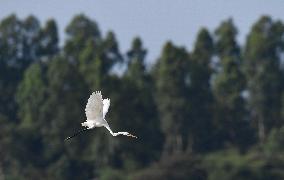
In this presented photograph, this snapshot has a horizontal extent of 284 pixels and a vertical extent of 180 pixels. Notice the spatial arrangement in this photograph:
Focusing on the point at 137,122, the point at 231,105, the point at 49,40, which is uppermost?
the point at 49,40

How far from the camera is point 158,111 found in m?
87.3

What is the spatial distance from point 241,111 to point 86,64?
30.1 feet

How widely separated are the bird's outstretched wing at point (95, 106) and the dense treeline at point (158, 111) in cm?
4019

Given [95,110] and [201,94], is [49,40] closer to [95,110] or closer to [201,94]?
Result: [201,94]

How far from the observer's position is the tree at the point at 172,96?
85.1 m

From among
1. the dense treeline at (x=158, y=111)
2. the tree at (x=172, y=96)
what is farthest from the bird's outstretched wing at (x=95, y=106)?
the tree at (x=172, y=96)

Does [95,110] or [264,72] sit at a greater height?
[264,72]

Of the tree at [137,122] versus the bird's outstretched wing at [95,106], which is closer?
the bird's outstretched wing at [95,106]

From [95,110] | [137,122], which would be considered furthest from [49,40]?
[95,110]

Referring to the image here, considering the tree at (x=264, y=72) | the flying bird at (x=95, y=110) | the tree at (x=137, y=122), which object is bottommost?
the flying bird at (x=95, y=110)

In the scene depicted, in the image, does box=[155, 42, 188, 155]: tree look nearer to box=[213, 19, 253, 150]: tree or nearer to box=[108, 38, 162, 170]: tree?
box=[108, 38, 162, 170]: tree

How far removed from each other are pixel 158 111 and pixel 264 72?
7.28 m

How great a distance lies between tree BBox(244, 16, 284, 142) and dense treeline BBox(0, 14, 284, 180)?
76 millimetres

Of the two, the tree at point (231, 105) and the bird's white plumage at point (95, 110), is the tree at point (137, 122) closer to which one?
the tree at point (231, 105)
